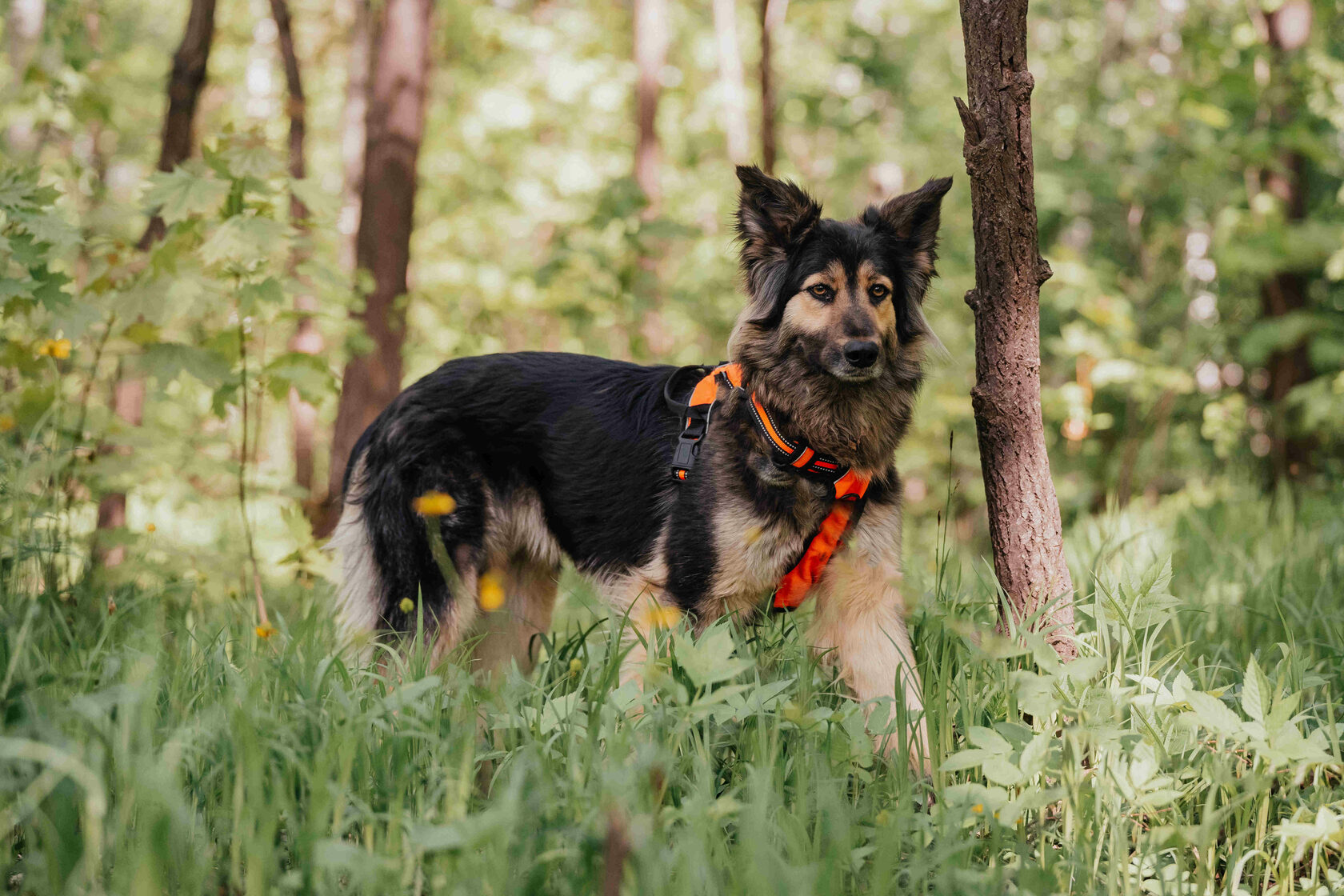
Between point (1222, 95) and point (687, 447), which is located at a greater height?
point (1222, 95)

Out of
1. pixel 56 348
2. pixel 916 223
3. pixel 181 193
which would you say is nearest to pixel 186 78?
pixel 181 193

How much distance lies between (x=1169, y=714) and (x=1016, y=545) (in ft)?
2.05

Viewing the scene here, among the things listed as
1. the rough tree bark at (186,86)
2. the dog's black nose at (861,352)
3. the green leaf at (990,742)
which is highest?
the rough tree bark at (186,86)

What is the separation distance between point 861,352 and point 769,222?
64cm

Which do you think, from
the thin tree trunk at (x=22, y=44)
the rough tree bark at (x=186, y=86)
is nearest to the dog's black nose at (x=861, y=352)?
the thin tree trunk at (x=22, y=44)

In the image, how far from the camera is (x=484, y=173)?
14.7 m

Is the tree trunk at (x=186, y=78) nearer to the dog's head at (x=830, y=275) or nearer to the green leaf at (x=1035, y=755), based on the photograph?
the dog's head at (x=830, y=275)

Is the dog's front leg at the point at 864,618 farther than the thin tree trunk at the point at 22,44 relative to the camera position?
No

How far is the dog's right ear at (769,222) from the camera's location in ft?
10.4

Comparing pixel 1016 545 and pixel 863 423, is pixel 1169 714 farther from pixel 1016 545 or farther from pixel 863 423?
pixel 863 423

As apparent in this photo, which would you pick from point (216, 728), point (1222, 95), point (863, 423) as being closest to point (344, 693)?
point (216, 728)

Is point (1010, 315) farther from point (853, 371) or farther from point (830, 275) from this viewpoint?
point (830, 275)

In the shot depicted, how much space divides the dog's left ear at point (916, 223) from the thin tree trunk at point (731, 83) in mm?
9606

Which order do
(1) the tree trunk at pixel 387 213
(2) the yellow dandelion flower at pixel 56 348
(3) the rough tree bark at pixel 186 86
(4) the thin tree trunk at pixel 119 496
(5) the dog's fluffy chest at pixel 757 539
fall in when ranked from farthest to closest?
(1) the tree trunk at pixel 387 213 → (3) the rough tree bark at pixel 186 86 → (4) the thin tree trunk at pixel 119 496 → (2) the yellow dandelion flower at pixel 56 348 → (5) the dog's fluffy chest at pixel 757 539
